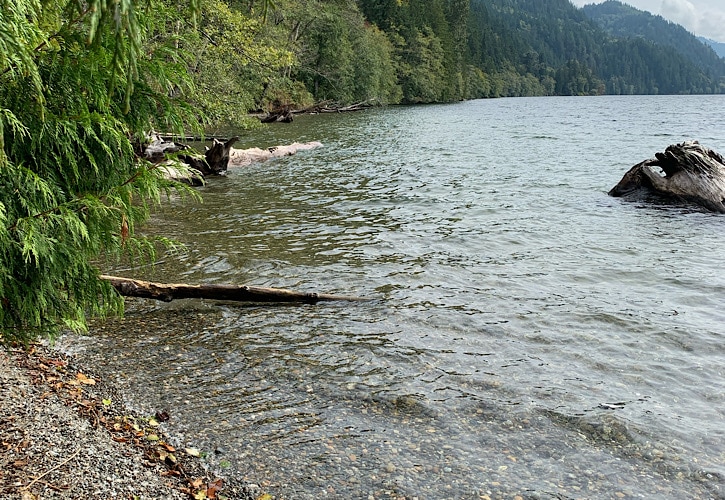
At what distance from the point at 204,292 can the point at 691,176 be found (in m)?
13.3

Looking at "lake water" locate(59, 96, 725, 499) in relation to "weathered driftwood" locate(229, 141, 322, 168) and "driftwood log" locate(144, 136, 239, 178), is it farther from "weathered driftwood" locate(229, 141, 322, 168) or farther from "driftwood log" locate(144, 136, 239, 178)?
"weathered driftwood" locate(229, 141, 322, 168)

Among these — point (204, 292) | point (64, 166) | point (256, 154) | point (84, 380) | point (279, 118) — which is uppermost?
point (279, 118)

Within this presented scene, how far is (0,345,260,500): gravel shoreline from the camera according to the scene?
150 inches

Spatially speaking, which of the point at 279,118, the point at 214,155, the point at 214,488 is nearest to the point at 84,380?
the point at 214,488

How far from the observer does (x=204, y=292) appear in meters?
7.78

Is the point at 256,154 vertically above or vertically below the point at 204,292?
above

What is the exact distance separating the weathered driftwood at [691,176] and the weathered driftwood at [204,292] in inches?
466

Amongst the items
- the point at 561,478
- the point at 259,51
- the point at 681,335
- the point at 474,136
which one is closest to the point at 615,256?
the point at 681,335

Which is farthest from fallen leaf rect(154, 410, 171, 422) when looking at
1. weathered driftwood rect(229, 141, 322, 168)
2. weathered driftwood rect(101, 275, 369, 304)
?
weathered driftwood rect(229, 141, 322, 168)

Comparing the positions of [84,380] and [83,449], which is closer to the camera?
[83,449]

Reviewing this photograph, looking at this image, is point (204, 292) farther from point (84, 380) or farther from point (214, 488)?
point (214, 488)

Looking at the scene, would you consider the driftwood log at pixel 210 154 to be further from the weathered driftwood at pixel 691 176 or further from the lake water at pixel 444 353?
the weathered driftwood at pixel 691 176

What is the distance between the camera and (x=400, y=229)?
1296 centimetres

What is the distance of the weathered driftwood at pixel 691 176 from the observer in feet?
47.7
